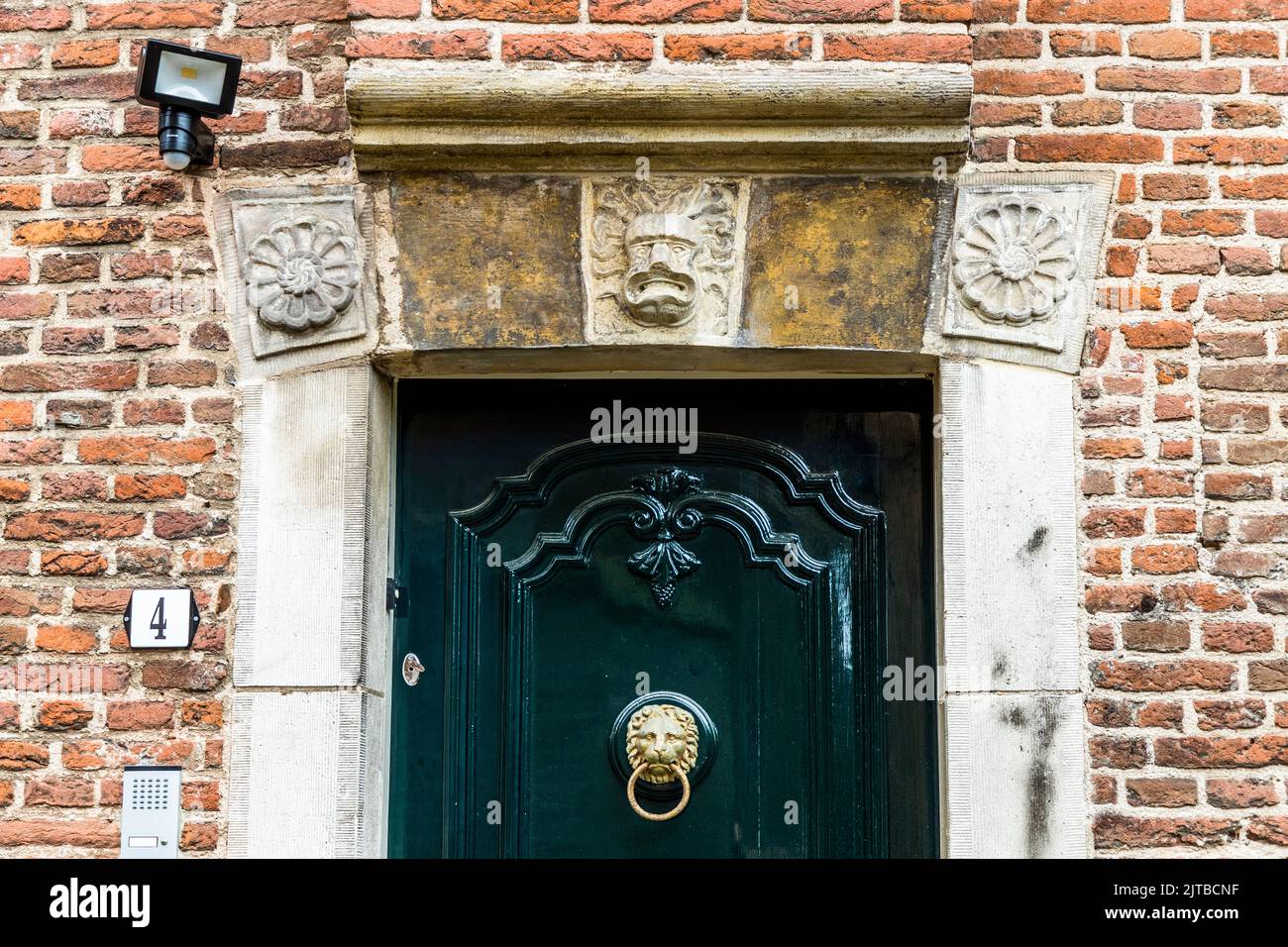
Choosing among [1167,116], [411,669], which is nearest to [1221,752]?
[1167,116]

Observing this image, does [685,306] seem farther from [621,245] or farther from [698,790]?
[698,790]

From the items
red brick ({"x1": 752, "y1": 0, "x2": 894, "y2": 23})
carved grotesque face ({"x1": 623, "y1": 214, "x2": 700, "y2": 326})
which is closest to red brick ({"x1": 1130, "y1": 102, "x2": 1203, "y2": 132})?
red brick ({"x1": 752, "y1": 0, "x2": 894, "y2": 23})

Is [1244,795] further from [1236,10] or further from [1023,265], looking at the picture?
[1236,10]

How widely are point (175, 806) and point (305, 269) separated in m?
1.28

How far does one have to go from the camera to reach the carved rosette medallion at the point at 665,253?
3537mm

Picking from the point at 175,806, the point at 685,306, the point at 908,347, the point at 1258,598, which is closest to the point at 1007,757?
the point at 1258,598

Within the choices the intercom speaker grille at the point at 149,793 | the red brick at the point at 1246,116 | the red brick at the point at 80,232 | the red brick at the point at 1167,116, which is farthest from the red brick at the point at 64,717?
the red brick at the point at 1246,116

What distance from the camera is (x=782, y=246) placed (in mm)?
3611

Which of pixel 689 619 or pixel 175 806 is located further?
pixel 689 619

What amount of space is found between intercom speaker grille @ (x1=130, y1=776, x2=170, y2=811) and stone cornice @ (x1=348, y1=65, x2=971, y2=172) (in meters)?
1.53

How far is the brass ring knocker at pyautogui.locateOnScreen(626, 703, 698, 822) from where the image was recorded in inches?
143

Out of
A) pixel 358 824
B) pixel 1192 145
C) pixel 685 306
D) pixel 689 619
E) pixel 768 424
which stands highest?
pixel 1192 145

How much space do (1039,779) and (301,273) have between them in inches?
81.4

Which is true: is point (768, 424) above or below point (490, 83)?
below
